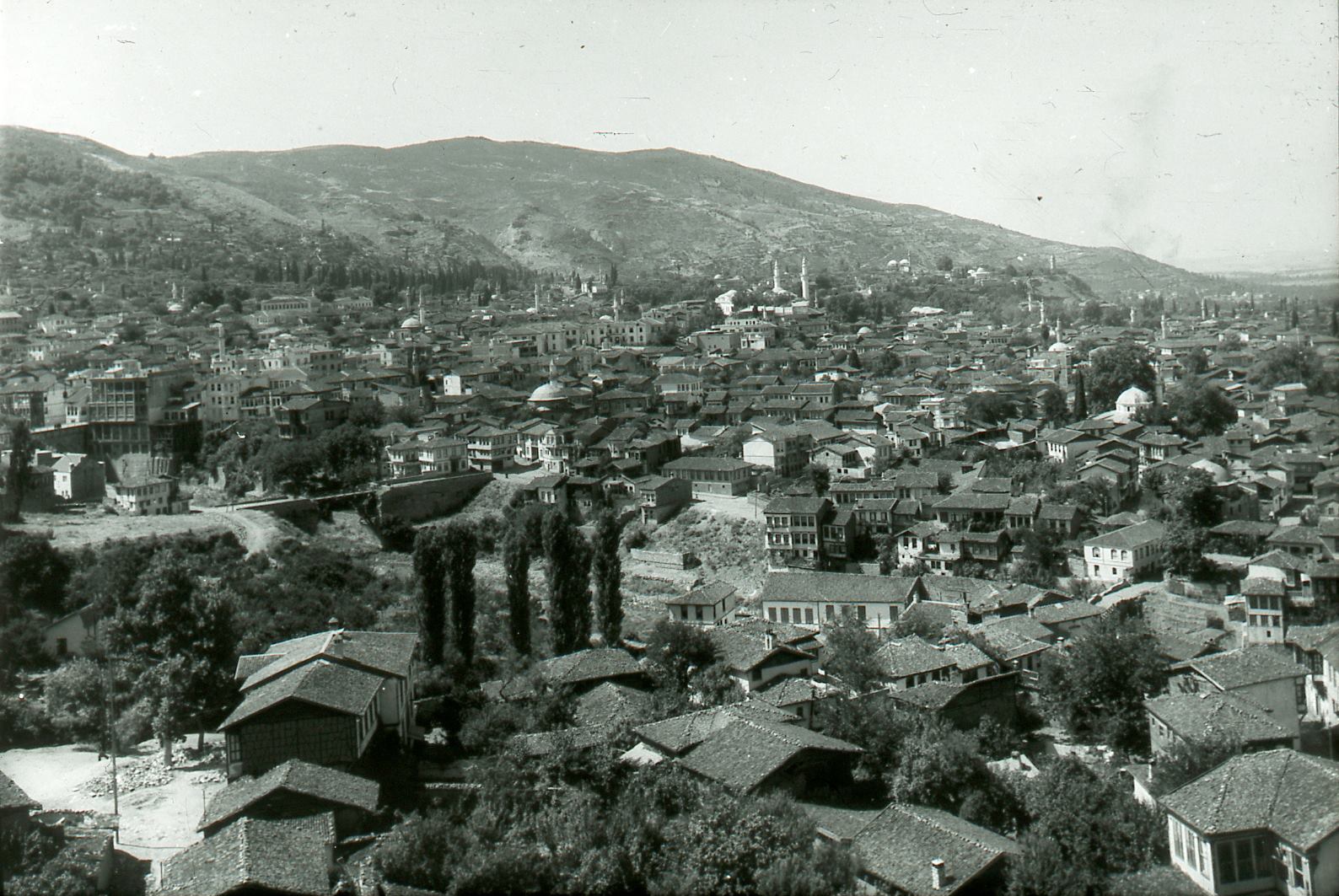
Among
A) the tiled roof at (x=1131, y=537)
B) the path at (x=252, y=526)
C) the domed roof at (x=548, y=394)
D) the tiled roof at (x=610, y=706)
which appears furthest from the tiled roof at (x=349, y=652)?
the domed roof at (x=548, y=394)

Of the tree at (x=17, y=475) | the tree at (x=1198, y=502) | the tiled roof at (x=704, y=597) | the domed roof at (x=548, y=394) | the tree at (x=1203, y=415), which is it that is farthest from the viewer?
the domed roof at (x=548, y=394)

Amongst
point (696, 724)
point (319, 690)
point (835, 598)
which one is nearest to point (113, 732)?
point (319, 690)

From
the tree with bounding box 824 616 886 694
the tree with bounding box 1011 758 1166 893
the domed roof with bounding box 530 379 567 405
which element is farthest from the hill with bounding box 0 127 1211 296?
the tree with bounding box 1011 758 1166 893

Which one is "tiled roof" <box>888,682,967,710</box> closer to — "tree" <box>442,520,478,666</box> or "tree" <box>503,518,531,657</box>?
"tree" <box>442,520,478,666</box>

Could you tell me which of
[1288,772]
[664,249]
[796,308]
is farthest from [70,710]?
Result: [664,249]

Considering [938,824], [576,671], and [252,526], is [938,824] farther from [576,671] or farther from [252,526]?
[252,526]

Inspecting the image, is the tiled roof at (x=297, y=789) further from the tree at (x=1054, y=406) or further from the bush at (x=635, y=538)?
the tree at (x=1054, y=406)
